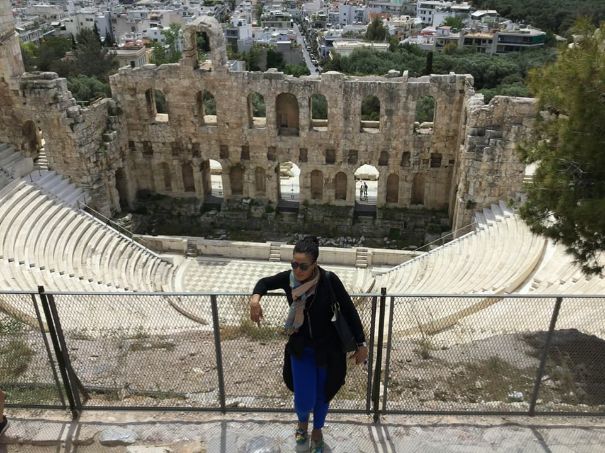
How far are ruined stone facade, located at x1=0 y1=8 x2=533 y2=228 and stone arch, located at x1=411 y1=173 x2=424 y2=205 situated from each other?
7 cm

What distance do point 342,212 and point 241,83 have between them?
7017 millimetres

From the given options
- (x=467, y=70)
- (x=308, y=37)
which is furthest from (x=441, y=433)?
(x=308, y=37)

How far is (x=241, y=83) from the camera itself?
22953 mm

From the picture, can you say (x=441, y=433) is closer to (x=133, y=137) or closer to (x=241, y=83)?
(x=241, y=83)

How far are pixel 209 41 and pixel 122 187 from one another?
25.7 feet

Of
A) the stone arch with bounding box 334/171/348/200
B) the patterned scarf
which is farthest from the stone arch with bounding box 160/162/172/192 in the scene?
the patterned scarf

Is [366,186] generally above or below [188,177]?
below

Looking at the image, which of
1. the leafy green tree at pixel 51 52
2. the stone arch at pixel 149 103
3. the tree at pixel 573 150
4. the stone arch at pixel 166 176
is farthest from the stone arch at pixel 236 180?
the leafy green tree at pixel 51 52

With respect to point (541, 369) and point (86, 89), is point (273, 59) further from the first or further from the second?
point (541, 369)

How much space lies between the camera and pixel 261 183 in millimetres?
25594

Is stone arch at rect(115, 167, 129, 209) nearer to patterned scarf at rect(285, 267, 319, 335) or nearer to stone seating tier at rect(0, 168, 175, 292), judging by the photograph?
stone seating tier at rect(0, 168, 175, 292)

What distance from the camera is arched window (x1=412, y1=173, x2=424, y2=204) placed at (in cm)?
2445

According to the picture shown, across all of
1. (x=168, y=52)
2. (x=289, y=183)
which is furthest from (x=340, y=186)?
(x=168, y=52)

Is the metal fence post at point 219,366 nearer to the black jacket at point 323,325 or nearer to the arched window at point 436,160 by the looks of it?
the black jacket at point 323,325
